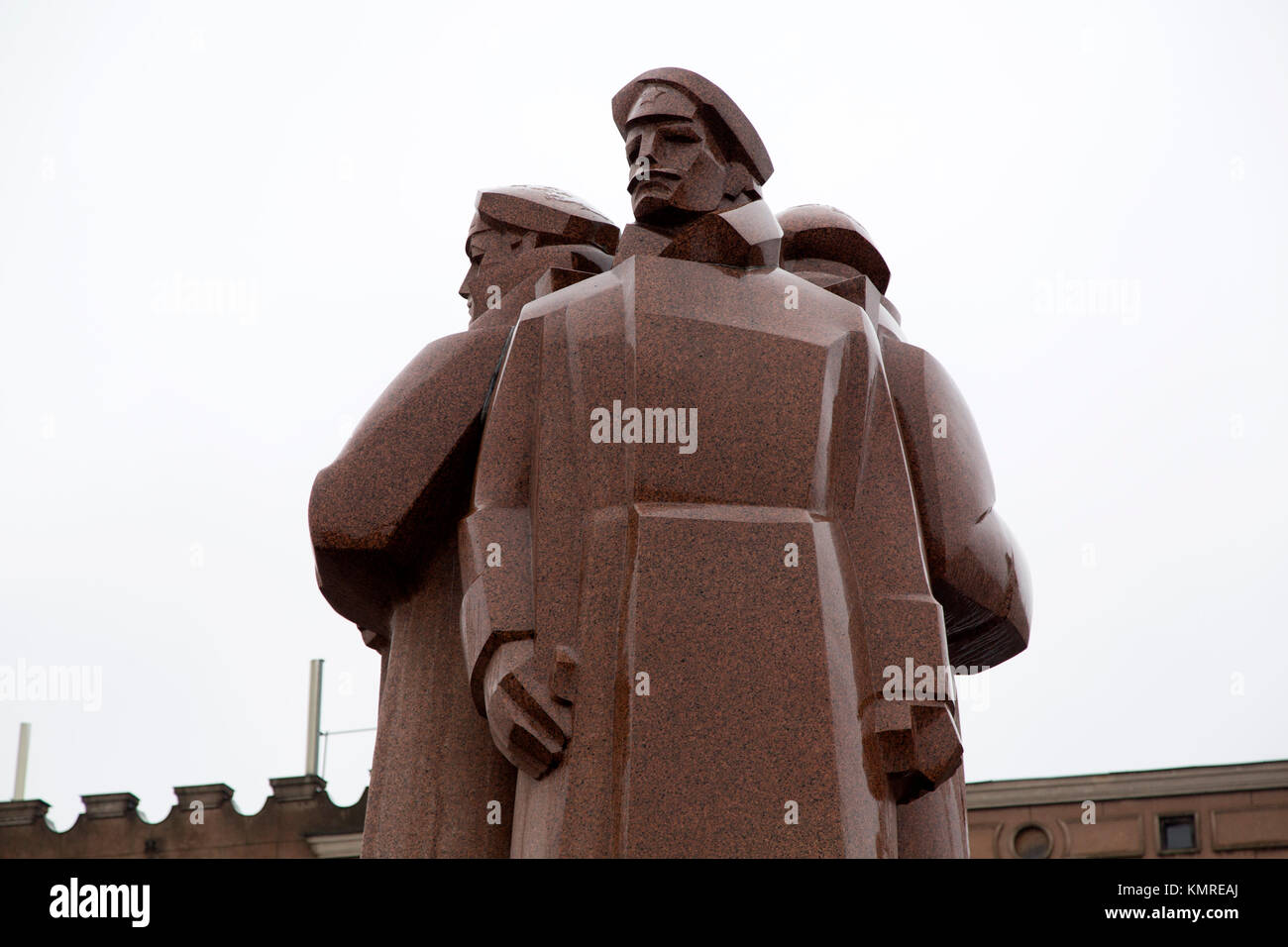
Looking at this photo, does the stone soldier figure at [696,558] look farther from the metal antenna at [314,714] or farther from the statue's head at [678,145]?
the metal antenna at [314,714]

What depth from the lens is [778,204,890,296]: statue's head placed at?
8.19 meters

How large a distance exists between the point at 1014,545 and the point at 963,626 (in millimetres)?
438

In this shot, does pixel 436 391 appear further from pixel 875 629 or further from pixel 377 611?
pixel 875 629

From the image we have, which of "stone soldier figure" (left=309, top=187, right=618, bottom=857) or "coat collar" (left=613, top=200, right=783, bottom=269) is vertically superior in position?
"coat collar" (left=613, top=200, right=783, bottom=269)

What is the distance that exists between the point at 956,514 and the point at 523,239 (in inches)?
93.9

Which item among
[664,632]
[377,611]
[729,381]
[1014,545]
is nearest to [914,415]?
[1014,545]

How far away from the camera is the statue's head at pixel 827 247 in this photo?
819 centimetres

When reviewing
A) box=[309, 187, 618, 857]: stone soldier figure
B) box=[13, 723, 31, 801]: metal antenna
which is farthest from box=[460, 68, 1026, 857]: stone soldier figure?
box=[13, 723, 31, 801]: metal antenna

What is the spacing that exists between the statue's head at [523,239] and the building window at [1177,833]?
735 inches

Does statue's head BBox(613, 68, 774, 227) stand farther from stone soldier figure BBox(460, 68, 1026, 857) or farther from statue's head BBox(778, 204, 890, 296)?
statue's head BBox(778, 204, 890, 296)

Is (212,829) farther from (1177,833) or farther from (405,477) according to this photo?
(405,477)

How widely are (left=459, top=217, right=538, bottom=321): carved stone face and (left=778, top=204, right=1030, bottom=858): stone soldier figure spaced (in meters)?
1.35

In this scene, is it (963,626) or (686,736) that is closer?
(686,736)
